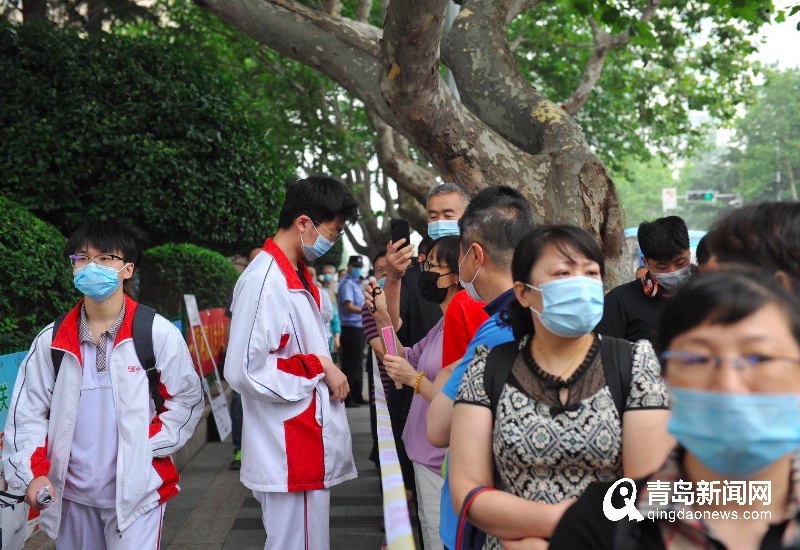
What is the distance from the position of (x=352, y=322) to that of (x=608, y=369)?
32.2 feet

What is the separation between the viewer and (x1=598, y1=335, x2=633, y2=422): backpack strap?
2.21 m

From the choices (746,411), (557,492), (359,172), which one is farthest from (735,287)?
(359,172)

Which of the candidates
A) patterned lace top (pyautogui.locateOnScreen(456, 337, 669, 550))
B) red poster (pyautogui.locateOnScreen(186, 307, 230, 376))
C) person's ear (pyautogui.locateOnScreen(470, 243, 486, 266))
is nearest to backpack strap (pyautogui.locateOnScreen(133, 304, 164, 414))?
person's ear (pyautogui.locateOnScreen(470, 243, 486, 266))

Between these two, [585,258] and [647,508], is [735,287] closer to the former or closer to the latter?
[647,508]

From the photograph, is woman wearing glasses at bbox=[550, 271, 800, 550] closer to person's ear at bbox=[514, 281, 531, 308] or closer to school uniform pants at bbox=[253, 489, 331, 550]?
person's ear at bbox=[514, 281, 531, 308]

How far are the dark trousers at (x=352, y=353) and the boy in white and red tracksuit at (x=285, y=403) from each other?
8065 mm

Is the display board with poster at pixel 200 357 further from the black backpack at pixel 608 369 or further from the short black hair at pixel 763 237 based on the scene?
the short black hair at pixel 763 237

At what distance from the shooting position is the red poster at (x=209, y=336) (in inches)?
361

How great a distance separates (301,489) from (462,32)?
4.10 meters

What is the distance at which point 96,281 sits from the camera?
12.0 ft

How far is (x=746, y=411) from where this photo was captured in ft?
4.57

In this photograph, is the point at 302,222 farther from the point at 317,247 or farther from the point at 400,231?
the point at 400,231

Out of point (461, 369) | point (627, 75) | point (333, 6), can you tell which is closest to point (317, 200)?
point (461, 369)

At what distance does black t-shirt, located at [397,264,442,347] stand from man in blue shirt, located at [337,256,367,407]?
6.26 metres
